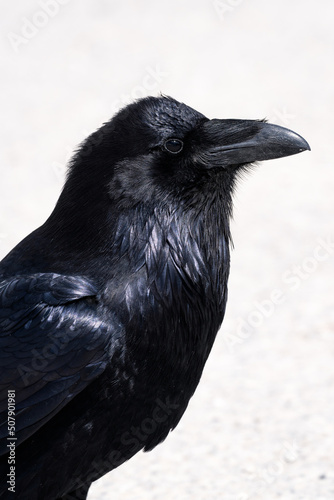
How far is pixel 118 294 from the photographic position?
154 inches

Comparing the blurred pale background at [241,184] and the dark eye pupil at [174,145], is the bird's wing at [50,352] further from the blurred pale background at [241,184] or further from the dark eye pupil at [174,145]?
the blurred pale background at [241,184]

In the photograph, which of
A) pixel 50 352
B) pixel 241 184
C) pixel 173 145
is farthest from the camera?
pixel 241 184

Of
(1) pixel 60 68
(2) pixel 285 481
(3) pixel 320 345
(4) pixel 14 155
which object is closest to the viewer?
(2) pixel 285 481

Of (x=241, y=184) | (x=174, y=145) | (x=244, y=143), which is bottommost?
(x=241, y=184)

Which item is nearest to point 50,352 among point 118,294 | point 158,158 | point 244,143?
point 118,294

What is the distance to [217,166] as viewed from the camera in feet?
13.3

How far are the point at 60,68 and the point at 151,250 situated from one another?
33.9 ft

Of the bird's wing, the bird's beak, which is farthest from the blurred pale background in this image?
the bird's wing

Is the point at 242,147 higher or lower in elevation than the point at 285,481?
higher

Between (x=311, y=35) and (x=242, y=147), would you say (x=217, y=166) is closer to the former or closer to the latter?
(x=242, y=147)

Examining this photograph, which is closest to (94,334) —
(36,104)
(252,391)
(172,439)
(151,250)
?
(151,250)

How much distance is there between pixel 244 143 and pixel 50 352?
4.03ft

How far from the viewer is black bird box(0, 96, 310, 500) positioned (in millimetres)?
3877

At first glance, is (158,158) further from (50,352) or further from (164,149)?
(50,352)
